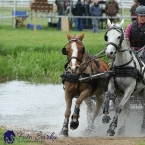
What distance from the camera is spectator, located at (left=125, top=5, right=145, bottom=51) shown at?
12.7 m

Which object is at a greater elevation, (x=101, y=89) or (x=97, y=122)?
(x=101, y=89)

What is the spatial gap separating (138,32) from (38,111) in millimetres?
3279

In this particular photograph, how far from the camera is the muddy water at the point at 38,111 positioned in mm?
12922

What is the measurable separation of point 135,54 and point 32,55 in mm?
7968

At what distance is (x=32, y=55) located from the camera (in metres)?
19.8

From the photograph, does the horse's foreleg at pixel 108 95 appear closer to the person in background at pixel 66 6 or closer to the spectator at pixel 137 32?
the spectator at pixel 137 32

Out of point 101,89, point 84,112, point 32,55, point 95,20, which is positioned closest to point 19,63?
point 32,55

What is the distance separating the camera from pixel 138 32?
12828 millimetres

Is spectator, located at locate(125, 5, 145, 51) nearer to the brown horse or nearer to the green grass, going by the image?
the brown horse

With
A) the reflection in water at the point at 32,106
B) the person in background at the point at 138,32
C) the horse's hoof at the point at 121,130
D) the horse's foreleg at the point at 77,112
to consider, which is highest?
the person in background at the point at 138,32

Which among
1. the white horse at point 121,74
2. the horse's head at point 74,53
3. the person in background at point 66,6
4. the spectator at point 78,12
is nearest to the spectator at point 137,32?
the white horse at point 121,74

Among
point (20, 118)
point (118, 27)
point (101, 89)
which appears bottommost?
point (20, 118)

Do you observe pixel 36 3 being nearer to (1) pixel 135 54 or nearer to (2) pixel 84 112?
(2) pixel 84 112

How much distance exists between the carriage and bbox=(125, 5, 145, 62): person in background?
0.87m
